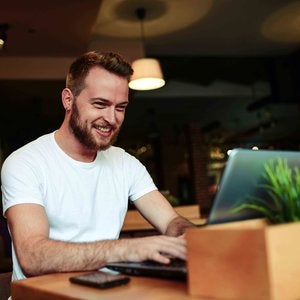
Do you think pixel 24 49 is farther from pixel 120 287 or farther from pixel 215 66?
pixel 120 287

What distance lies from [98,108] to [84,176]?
262mm

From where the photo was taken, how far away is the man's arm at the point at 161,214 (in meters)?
1.68

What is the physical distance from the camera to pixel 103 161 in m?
1.85

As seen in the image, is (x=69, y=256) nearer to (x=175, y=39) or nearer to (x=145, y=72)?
(x=145, y=72)

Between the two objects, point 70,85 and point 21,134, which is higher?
point 21,134

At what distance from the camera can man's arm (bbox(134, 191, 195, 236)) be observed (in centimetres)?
168

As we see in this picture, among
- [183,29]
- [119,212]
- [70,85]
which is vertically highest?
[183,29]

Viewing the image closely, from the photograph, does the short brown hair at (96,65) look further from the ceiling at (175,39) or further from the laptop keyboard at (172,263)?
the ceiling at (175,39)

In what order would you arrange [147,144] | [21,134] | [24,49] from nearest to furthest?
[24,49]
[21,134]
[147,144]

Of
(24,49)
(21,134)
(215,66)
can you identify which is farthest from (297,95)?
(21,134)

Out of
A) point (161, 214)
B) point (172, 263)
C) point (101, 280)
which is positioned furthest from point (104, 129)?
point (101, 280)

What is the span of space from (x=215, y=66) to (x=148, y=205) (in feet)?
23.7

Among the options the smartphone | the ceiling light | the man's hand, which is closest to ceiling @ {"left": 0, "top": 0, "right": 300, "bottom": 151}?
the ceiling light

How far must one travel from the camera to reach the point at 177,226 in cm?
168
